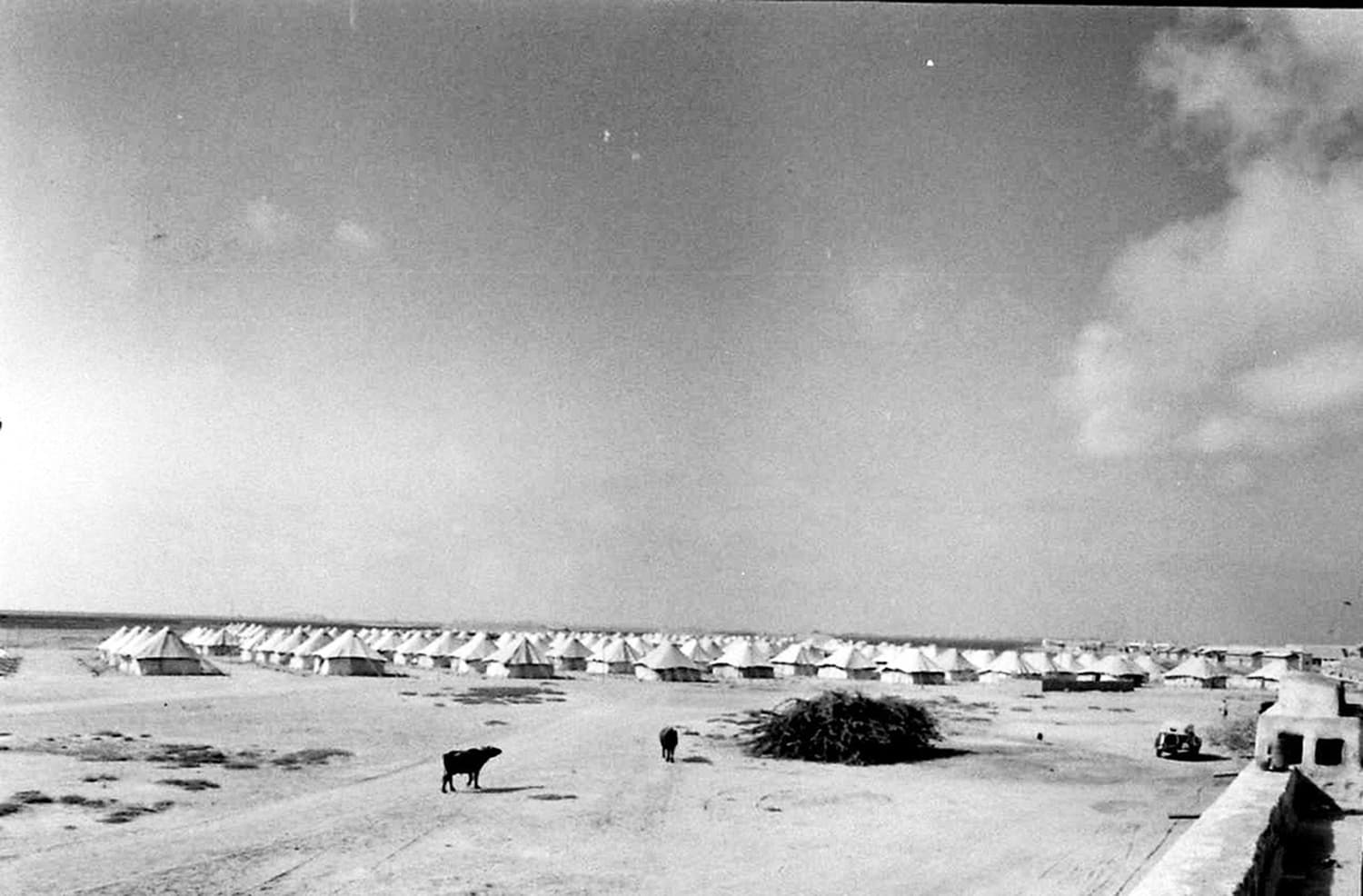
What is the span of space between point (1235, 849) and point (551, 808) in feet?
38.7

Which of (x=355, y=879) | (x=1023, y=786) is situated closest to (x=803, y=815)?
(x=1023, y=786)

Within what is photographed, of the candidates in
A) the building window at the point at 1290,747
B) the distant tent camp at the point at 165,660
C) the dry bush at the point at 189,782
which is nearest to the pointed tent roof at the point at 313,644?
the distant tent camp at the point at 165,660

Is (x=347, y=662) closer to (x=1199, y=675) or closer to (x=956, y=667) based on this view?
(x=956, y=667)

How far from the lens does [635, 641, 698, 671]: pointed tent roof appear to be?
181 ft

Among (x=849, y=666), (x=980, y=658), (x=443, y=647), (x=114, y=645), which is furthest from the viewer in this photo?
(x=980, y=658)

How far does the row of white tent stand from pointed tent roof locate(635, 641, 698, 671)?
0.05m

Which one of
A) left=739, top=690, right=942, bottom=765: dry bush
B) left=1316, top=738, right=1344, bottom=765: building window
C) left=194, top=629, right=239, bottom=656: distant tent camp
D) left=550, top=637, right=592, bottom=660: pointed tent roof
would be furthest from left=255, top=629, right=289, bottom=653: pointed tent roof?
left=1316, top=738, right=1344, bottom=765: building window

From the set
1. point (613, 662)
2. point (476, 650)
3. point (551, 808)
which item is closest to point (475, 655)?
point (476, 650)

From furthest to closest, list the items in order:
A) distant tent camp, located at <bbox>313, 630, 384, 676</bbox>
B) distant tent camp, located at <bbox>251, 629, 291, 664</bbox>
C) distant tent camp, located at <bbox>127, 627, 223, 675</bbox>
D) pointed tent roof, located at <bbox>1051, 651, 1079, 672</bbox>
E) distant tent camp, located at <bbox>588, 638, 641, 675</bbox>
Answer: distant tent camp, located at <bbox>251, 629, 291, 664</bbox> < pointed tent roof, located at <bbox>1051, 651, 1079, 672</bbox> < distant tent camp, located at <bbox>588, 638, 641, 675</bbox> < distant tent camp, located at <bbox>313, 630, 384, 676</bbox> < distant tent camp, located at <bbox>127, 627, 223, 675</bbox>

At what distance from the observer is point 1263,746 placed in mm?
15898

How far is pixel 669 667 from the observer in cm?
5497

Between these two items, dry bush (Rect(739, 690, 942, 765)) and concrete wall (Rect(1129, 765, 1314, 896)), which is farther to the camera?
dry bush (Rect(739, 690, 942, 765))

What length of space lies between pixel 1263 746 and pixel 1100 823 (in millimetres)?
3327

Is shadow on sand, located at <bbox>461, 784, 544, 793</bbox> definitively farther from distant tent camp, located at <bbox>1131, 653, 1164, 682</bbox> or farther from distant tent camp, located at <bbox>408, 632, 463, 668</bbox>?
distant tent camp, located at <bbox>1131, 653, 1164, 682</bbox>
